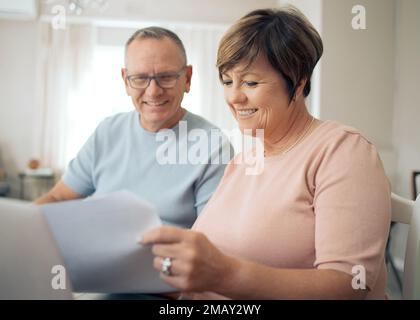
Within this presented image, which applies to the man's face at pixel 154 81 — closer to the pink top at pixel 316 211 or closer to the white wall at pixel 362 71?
the pink top at pixel 316 211

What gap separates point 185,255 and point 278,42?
0.34m

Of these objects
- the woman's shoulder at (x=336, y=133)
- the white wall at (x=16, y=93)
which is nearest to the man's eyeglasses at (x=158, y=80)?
the woman's shoulder at (x=336, y=133)

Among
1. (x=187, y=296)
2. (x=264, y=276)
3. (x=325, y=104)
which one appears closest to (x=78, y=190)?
(x=187, y=296)

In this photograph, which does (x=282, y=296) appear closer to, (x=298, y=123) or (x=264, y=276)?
(x=264, y=276)

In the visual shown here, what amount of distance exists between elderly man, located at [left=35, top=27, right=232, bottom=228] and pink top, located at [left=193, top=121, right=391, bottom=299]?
0.17 m

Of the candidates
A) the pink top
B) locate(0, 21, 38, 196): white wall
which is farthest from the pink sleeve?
locate(0, 21, 38, 196): white wall

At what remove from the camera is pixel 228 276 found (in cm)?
45

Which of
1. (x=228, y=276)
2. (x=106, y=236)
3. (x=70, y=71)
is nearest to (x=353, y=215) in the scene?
(x=228, y=276)

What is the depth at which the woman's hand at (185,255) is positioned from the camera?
15.7 inches

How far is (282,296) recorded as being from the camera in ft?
1.53

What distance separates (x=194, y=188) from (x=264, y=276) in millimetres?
401

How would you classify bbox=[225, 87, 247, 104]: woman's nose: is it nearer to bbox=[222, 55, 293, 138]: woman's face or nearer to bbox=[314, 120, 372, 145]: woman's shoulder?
bbox=[222, 55, 293, 138]: woman's face

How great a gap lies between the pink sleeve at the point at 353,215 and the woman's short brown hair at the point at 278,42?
0.16 meters
